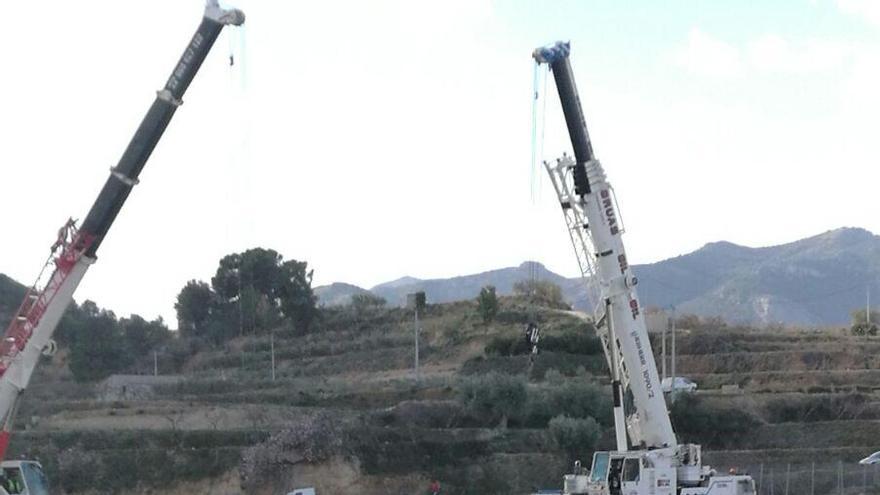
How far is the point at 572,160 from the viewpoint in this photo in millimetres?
36594

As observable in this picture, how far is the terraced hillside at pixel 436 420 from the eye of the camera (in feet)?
176

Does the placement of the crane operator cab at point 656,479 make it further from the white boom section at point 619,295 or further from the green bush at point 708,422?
the green bush at point 708,422

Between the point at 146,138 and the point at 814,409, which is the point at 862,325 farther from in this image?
the point at 146,138

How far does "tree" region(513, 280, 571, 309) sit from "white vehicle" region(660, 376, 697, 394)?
103 ft

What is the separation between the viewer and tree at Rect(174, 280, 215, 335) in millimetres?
108188

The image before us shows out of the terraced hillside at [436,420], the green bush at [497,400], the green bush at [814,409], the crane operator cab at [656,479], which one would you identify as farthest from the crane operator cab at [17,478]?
the green bush at [814,409]

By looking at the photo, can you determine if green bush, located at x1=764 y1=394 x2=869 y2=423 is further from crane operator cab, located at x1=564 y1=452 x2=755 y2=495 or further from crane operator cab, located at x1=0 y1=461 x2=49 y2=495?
crane operator cab, located at x1=0 y1=461 x2=49 y2=495

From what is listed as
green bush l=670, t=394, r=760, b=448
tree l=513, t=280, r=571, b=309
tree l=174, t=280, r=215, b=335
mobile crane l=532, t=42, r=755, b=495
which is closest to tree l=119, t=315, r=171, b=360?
tree l=174, t=280, r=215, b=335

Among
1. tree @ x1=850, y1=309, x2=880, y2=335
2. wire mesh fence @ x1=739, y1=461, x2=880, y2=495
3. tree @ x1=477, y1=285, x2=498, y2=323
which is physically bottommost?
wire mesh fence @ x1=739, y1=461, x2=880, y2=495

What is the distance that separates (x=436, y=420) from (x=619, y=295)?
90.1 ft

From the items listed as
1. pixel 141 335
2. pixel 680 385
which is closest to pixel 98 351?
pixel 141 335

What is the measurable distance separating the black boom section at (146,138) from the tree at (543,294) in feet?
242

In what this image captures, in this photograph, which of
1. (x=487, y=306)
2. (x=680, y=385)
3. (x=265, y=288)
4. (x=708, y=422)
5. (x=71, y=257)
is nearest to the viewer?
(x=71, y=257)

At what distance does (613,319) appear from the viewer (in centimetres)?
3653
